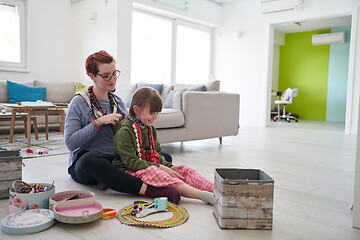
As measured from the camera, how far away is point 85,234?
1230 mm

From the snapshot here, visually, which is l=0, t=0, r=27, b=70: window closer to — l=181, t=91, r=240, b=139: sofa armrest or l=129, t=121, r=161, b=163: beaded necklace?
l=181, t=91, r=240, b=139: sofa armrest

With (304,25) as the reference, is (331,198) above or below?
below

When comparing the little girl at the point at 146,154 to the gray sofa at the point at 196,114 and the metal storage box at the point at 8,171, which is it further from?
the gray sofa at the point at 196,114

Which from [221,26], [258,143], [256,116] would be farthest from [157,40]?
[258,143]

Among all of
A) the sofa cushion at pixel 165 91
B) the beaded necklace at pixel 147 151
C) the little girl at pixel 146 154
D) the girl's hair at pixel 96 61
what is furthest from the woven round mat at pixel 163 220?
the sofa cushion at pixel 165 91

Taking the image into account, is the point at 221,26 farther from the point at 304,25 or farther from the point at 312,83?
the point at 312,83

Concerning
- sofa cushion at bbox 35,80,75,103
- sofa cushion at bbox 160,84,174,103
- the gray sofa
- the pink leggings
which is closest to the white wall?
sofa cushion at bbox 35,80,75,103

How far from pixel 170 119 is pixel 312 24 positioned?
6509 millimetres

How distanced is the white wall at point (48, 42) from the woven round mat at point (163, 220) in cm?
461

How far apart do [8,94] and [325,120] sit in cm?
778

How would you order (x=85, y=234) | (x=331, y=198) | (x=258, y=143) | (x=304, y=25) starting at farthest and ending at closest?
(x=304, y=25) < (x=258, y=143) < (x=331, y=198) < (x=85, y=234)

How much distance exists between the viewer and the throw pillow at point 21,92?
4559mm

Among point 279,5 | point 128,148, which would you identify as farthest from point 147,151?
point 279,5

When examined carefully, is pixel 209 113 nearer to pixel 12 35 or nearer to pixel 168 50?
pixel 168 50
